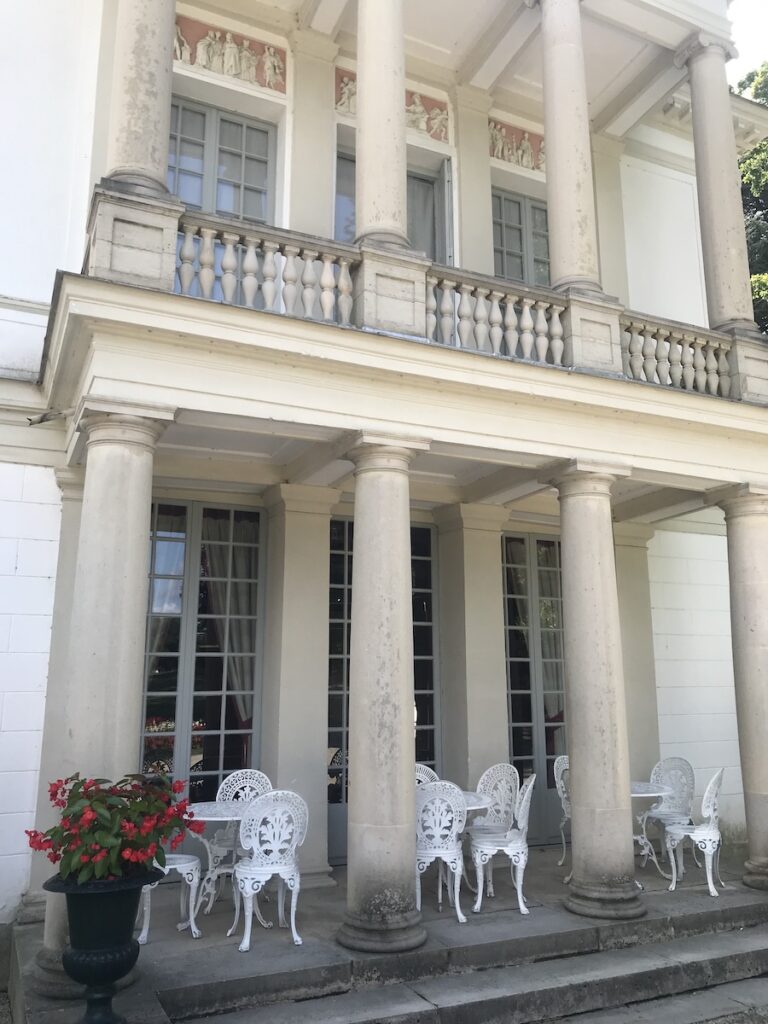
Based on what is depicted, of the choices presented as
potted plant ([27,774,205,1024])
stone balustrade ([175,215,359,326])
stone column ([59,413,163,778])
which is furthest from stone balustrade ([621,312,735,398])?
potted plant ([27,774,205,1024])

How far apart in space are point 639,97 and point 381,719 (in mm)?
8579

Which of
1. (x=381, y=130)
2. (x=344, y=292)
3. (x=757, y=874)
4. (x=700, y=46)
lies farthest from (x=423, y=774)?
(x=700, y=46)

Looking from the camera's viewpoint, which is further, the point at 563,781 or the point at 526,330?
the point at 563,781

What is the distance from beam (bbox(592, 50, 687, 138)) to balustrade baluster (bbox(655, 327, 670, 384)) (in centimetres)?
384

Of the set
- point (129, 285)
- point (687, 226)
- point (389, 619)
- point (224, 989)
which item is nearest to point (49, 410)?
point (129, 285)

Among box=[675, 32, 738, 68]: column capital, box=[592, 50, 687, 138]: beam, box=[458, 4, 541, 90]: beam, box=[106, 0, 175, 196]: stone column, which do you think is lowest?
box=[106, 0, 175, 196]: stone column

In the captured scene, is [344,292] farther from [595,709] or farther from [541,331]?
[595,709]

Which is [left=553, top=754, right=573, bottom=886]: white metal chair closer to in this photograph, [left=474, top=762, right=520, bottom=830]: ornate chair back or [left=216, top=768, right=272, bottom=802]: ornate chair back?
[left=474, top=762, right=520, bottom=830]: ornate chair back

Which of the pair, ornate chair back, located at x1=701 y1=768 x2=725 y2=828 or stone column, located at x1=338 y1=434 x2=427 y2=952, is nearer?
stone column, located at x1=338 y1=434 x2=427 y2=952

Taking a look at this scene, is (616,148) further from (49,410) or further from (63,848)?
(63,848)

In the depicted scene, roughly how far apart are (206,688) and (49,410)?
118 inches

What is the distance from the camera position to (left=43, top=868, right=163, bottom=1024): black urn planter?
164 inches

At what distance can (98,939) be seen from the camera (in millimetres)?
4219

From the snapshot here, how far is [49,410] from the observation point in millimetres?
6633
